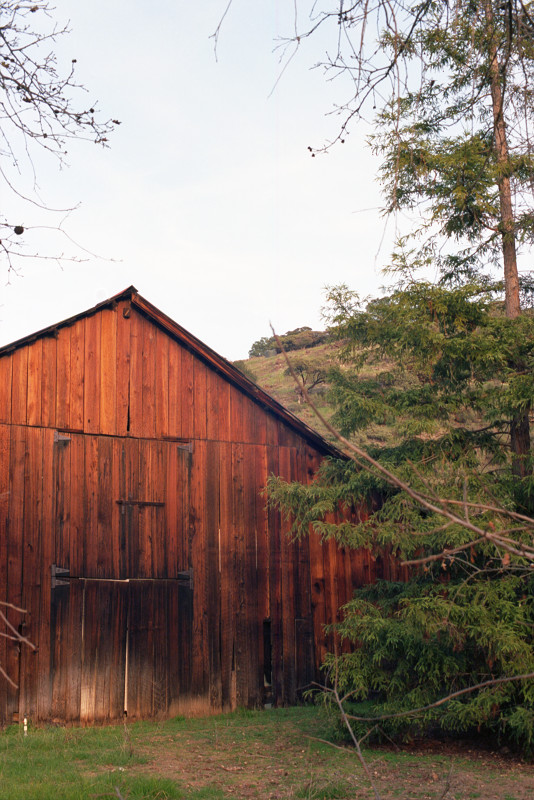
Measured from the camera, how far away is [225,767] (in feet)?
27.1

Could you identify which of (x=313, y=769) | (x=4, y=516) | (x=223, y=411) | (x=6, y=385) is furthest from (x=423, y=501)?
(x=223, y=411)

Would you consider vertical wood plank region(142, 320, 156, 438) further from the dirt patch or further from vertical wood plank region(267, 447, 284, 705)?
the dirt patch

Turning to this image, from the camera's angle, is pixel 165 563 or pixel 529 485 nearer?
pixel 529 485

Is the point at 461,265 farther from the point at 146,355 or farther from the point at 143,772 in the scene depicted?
the point at 143,772

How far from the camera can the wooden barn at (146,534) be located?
10422 millimetres

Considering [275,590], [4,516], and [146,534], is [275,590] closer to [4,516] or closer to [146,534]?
[146,534]

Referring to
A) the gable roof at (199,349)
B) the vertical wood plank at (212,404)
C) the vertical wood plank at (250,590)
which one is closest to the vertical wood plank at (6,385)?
the gable roof at (199,349)

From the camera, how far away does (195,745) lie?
9.40 m

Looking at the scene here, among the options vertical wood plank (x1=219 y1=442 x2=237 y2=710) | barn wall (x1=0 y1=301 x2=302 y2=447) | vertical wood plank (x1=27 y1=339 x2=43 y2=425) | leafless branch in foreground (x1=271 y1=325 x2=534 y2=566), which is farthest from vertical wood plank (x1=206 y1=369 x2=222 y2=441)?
leafless branch in foreground (x1=271 y1=325 x2=534 y2=566)

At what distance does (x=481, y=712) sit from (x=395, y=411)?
366cm

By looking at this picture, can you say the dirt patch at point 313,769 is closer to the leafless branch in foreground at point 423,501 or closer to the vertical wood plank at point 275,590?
the vertical wood plank at point 275,590

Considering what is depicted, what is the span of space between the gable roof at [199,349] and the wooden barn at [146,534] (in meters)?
0.03

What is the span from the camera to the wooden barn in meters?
10.4

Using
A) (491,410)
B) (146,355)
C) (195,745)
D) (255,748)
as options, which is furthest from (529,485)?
(146,355)
